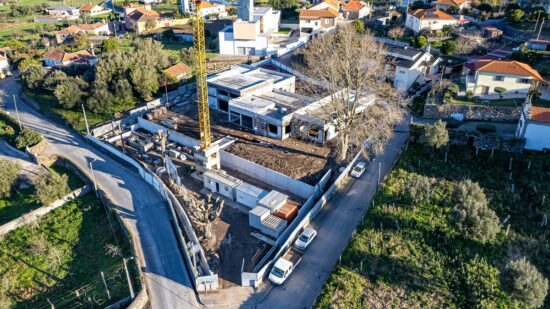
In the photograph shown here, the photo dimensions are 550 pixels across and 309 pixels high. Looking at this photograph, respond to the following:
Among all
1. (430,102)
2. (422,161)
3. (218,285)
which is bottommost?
(218,285)

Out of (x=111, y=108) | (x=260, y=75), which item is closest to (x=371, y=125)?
(x=260, y=75)

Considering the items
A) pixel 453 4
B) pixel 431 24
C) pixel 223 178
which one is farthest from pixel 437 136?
pixel 453 4

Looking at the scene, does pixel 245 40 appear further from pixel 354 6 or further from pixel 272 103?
pixel 354 6

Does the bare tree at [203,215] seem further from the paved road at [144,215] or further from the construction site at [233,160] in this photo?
the paved road at [144,215]

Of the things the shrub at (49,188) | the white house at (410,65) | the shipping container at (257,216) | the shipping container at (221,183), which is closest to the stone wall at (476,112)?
the white house at (410,65)

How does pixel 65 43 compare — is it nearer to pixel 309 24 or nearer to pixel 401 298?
pixel 309 24

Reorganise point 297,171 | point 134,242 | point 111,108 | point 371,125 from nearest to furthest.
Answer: point 134,242 → point 297,171 → point 371,125 → point 111,108
